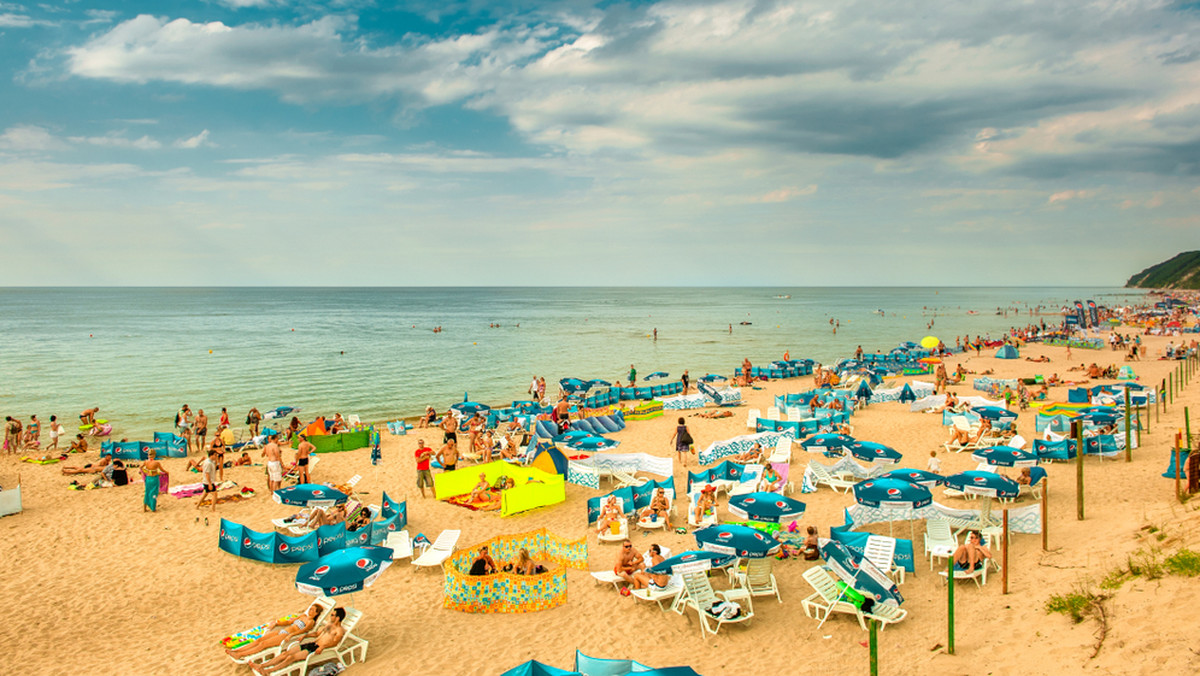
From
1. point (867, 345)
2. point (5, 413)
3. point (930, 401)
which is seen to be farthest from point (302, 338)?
point (930, 401)

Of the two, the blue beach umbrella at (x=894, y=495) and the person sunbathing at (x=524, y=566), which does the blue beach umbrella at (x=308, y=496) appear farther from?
the blue beach umbrella at (x=894, y=495)

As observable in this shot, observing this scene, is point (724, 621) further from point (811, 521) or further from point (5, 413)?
point (5, 413)

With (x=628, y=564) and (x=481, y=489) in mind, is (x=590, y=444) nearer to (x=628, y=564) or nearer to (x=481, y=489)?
(x=481, y=489)

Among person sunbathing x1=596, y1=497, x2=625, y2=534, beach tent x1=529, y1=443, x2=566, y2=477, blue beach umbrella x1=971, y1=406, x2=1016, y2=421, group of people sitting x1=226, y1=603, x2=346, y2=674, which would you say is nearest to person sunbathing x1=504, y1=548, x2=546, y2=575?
person sunbathing x1=596, y1=497, x2=625, y2=534

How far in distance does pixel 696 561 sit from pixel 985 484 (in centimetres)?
635

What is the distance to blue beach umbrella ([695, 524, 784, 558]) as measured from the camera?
8719mm

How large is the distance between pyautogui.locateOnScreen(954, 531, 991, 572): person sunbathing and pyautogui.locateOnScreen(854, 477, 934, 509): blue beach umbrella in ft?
3.76

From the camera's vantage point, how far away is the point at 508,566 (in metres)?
9.82

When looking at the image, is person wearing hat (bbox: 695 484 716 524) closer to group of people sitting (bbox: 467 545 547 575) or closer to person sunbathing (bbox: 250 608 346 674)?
group of people sitting (bbox: 467 545 547 575)

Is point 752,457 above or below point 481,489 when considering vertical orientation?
above

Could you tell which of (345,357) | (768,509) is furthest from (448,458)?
(345,357)

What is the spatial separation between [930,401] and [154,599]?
22.3 metres

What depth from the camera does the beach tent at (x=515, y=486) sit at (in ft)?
44.3

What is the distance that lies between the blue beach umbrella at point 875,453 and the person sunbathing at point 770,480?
7.00 ft
